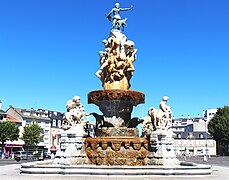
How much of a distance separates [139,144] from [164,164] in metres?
1.66

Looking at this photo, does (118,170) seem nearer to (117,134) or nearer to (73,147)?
(73,147)

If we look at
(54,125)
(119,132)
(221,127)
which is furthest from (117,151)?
(54,125)

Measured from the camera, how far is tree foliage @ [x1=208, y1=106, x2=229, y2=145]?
86.0 m

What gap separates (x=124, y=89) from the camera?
73.8 feet

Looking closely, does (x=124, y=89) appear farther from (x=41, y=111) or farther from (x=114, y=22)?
(x=41, y=111)

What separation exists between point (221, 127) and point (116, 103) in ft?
229

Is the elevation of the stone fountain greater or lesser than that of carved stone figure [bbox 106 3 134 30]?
lesser

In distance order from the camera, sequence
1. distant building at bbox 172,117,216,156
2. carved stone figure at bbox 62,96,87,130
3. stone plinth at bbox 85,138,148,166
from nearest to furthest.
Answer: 1. stone plinth at bbox 85,138,148,166
2. carved stone figure at bbox 62,96,87,130
3. distant building at bbox 172,117,216,156

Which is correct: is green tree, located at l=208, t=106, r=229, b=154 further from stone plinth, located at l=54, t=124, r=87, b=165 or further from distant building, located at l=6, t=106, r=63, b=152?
stone plinth, located at l=54, t=124, r=87, b=165

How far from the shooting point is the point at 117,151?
18984mm

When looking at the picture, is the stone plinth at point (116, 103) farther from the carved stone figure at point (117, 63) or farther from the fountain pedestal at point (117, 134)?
the carved stone figure at point (117, 63)

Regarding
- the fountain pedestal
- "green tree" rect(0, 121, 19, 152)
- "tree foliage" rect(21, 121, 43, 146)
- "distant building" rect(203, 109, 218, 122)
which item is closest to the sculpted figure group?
the fountain pedestal

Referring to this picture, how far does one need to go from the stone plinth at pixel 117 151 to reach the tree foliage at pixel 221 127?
7096 cm

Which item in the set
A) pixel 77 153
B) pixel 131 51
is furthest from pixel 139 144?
pixel 131 51
